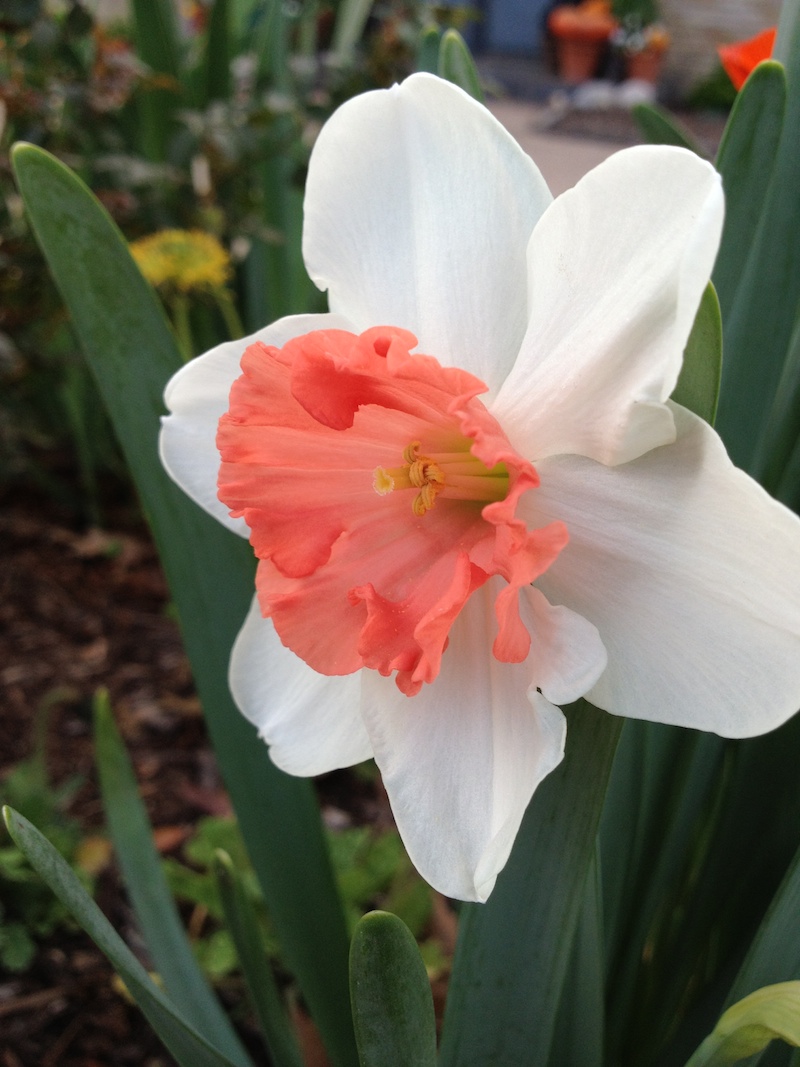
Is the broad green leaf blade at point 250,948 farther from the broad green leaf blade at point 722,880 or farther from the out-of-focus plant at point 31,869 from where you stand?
the out-of-focus plant at point 31,869

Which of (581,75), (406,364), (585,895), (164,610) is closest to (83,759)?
(164,610)

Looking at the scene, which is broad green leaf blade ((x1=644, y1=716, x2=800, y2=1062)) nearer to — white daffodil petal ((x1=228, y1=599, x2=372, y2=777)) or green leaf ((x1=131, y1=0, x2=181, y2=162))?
white daffodil petal ((x1=228, y1=599, x2=372, y2=777))

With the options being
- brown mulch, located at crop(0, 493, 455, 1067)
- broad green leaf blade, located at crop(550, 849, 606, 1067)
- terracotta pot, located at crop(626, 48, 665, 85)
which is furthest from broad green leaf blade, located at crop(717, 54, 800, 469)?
terracotta pot, located at crop(626, 48, 665, 85)

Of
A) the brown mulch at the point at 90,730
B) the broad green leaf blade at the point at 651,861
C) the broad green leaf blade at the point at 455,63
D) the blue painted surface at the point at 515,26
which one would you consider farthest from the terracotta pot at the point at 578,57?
the broad green leaf blade at the point at 651,861

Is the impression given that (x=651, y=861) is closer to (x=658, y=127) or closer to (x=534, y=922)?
(x=534, y=922)

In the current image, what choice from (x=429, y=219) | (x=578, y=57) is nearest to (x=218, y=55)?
(x=429, y=219)

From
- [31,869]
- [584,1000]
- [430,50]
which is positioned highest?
[430,50]
